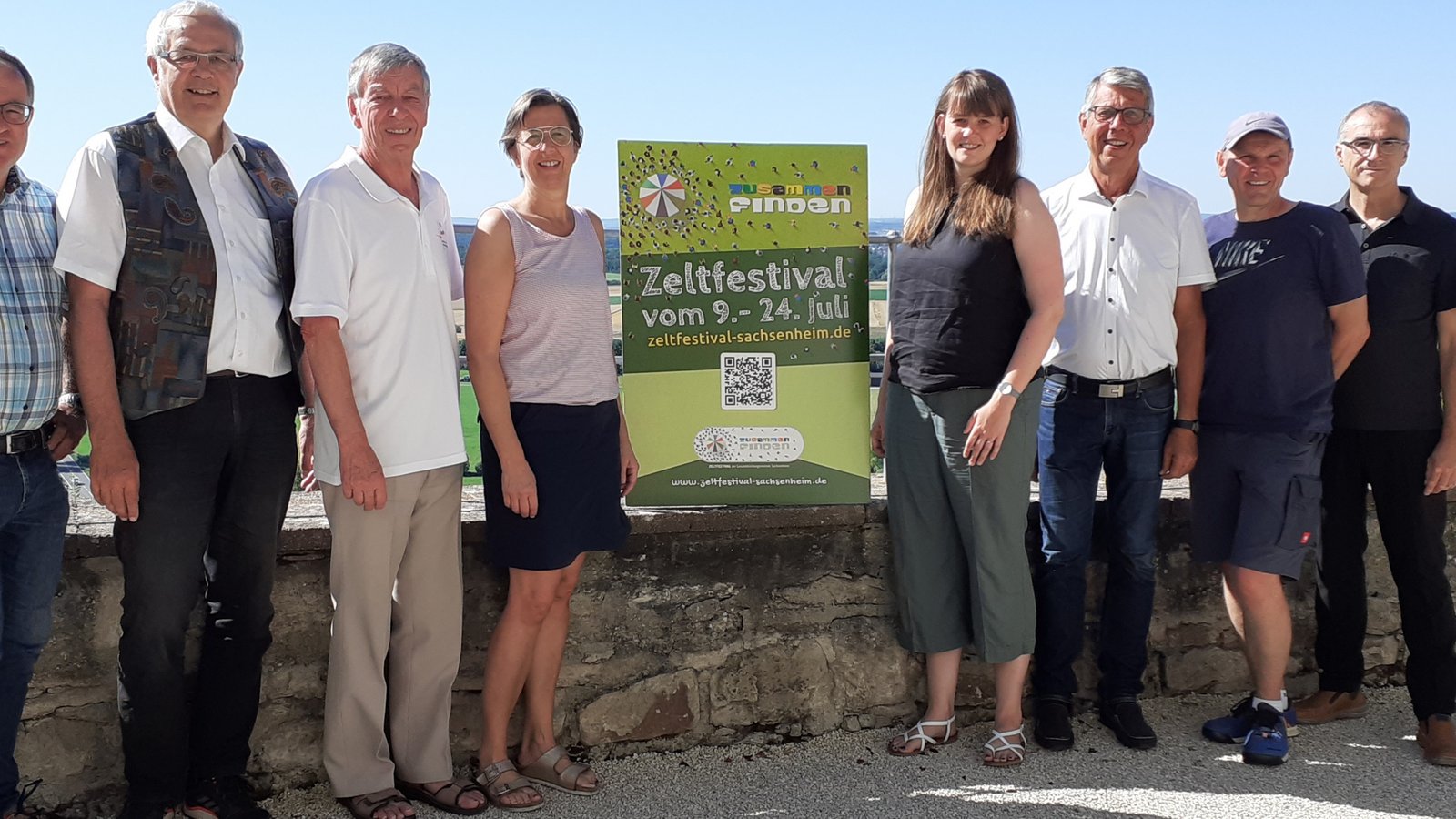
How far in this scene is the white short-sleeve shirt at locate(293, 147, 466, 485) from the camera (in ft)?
9.65

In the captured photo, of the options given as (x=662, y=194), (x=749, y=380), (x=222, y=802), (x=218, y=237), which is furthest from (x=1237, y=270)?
(x=222, y=802)

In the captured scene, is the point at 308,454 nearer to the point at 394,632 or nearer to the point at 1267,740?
the point at 394,632

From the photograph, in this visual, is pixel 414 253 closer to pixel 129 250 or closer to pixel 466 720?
pixel 129 250

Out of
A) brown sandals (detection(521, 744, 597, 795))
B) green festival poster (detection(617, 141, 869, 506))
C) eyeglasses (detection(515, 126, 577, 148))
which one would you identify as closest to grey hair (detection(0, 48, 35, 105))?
eyeglasses (detection(515, 126, 577, 148))

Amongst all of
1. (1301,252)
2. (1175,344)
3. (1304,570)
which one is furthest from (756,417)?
(1304,570)

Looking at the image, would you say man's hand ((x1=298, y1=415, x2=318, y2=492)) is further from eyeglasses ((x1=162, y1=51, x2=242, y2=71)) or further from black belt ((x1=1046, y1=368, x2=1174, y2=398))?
black belt ((x1=1046, y1=368, x2=1174, y2=398))

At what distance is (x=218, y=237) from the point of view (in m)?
2.92

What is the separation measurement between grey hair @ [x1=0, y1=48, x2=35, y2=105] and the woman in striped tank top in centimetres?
108

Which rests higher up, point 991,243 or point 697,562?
point 991,243

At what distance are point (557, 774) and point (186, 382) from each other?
156cm

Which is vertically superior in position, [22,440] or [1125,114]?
[1125,114]

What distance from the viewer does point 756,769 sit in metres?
3.73

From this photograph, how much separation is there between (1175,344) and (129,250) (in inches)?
120

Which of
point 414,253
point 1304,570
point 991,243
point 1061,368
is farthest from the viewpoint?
point 1304,570
